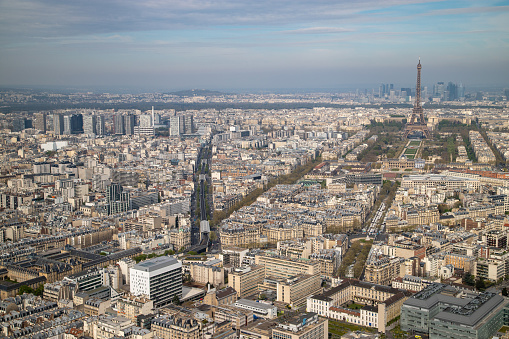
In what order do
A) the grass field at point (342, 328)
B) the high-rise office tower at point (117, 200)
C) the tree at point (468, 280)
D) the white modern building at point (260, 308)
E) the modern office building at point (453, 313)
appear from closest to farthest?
the modern office building at point (453, 313)
the grass field at point (342, 328)
the white modern building at point (260, 308)
the tree at point (468, 280)
the high-rise office tower at point (117, 200)

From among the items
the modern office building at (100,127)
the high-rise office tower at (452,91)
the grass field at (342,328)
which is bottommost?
the grass field at (342,328)

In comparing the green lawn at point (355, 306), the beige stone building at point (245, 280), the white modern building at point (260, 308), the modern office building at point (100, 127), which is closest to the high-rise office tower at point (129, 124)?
the modern office building at point (100, 127)

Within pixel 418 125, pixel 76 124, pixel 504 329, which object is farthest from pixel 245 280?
pixel 76 124

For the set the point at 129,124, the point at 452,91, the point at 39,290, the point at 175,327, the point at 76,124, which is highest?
the point at 452,91

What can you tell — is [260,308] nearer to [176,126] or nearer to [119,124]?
[176,126]

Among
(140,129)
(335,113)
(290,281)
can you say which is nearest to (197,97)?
(335,113)

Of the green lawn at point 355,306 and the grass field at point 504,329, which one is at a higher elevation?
the grass field at point 504,329

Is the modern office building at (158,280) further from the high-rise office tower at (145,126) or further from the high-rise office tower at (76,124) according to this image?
the high-rise office tower at (145,126)

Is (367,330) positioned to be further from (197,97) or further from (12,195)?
(197,97)
